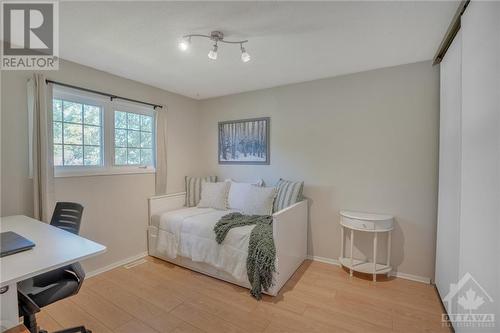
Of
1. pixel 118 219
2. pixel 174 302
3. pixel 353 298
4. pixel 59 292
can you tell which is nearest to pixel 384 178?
pixel 353 298

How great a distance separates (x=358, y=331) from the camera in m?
1.72

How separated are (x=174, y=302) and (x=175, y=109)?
2.60m

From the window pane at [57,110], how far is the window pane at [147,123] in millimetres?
921

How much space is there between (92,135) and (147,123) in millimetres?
746

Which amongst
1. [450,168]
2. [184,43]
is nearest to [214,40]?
[184,43]

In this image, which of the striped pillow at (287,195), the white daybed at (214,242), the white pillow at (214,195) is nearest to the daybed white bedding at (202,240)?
the white daybed at (214,242)

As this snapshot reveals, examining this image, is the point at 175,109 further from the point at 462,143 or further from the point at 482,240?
the point at 482,240

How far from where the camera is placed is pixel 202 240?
8.23ft

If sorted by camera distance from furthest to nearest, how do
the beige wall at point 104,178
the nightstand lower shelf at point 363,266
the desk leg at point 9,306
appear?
the nightstand lower shelf at point 363,266 < the beige wall at point 104,178 < the desk leg at point 9,306

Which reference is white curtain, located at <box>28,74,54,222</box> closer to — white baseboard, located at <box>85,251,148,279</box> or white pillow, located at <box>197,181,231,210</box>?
white baseboard, located at <box>85,251,148,279</box>

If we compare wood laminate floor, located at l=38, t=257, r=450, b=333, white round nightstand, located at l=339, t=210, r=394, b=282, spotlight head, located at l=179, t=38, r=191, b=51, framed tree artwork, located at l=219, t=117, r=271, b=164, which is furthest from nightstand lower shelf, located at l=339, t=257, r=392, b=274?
spotlight head, located at l=179, t=38, r=191, b=51

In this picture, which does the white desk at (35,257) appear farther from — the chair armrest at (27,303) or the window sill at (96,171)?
the window sill at (96,171)

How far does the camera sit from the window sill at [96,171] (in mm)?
2338

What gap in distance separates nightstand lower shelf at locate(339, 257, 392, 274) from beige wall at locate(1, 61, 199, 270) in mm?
2520
